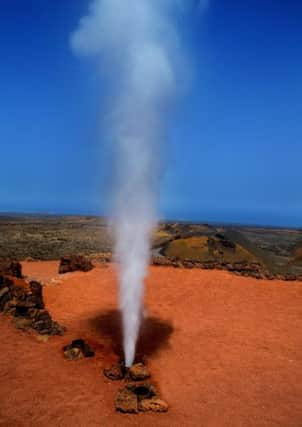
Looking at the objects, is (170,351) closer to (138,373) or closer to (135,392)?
(138,373)

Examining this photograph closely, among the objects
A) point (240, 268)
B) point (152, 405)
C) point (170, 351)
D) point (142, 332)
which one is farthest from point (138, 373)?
point (240, 268)

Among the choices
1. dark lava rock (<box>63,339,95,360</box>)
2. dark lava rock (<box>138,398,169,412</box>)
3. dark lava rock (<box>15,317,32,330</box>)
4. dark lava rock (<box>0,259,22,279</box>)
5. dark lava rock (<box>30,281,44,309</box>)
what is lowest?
dark lava rock (<box>138,398,169,412</box>)

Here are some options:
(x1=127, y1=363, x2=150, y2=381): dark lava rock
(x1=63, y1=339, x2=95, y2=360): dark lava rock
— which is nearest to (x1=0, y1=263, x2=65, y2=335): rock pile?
(x1=63, y1=339, x2=95, y2=360): dark lava rock

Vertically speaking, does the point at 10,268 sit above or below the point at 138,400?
above

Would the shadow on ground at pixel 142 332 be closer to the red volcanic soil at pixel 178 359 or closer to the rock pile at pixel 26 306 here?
the red volcanic soil at pixel 178 359

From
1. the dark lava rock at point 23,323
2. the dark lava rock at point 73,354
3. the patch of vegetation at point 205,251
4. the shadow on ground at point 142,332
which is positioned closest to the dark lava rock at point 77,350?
the dark lava rock at point 73,354

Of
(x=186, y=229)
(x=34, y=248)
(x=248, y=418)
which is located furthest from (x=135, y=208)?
(x=186, y=229)

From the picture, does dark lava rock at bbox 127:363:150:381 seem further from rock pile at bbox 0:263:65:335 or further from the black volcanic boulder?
the black volcanic boulder
